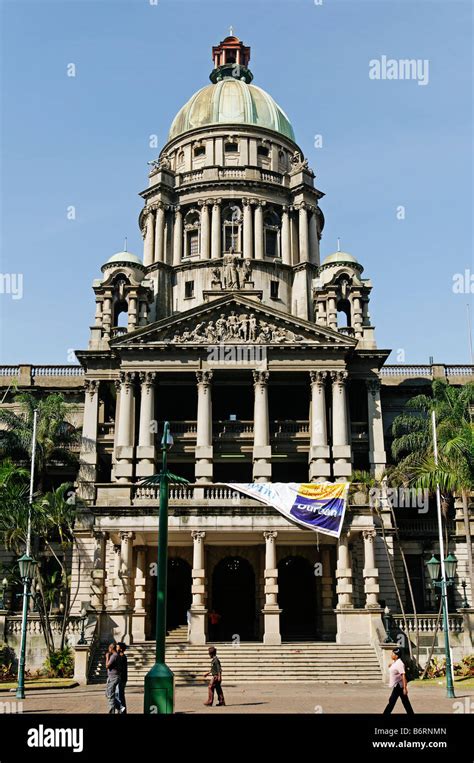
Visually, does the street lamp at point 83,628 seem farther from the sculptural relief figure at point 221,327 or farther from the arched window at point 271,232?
the arched window at point 271,232

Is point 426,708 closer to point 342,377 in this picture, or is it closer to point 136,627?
point 136,627

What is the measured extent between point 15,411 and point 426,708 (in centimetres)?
3822

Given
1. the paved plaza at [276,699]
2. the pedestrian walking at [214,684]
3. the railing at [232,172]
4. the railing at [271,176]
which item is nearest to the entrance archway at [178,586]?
the paved plaza at [276,699]

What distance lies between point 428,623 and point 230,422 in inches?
691

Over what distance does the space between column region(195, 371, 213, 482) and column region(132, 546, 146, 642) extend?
228 inches

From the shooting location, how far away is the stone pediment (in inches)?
2061

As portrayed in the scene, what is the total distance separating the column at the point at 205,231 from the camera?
65.9 m

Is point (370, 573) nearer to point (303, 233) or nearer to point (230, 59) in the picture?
point (303, 233)

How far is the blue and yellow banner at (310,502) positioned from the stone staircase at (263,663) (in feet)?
18.9

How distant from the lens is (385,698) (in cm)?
3033

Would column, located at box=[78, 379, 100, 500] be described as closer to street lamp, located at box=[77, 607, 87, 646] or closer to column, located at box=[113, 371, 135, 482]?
column, located at box=[113, 371, 135, 482]

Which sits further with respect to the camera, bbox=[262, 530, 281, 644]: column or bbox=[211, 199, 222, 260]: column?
bbox=[211, 199, 222, 260]: column

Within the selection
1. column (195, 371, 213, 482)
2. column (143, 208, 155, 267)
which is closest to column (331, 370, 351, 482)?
column (195, 371, 213, 482)

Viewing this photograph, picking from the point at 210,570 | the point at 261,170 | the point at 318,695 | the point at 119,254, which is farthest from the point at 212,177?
the point at 318,695
